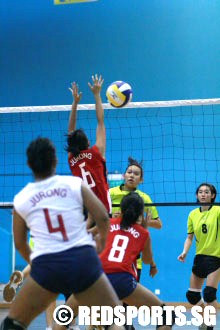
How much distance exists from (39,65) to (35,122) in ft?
3.29

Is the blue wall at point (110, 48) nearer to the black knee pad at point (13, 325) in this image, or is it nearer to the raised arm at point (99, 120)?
the raised arm at point (99, 120)

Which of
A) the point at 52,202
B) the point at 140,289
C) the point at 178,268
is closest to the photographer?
the point at 52,202

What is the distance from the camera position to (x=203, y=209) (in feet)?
24.5

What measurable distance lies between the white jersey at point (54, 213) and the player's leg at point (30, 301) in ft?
0.58

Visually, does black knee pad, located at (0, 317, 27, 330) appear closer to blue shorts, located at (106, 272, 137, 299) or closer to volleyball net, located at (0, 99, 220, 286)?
blue shorts, located at (106, 272, 137, 299)

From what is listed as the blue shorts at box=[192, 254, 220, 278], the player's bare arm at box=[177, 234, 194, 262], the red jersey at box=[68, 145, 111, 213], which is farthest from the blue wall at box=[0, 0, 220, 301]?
the red jersey at box=[68, 145, 111, 213]

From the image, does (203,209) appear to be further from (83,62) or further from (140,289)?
(83,62)

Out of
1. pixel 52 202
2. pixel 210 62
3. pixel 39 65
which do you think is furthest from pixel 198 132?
pixel 52 202

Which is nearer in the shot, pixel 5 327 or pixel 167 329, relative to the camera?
pixel 5 327

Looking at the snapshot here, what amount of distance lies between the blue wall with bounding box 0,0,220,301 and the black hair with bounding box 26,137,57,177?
6.63 metres

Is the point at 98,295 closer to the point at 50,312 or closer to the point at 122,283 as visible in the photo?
the point at 122,283

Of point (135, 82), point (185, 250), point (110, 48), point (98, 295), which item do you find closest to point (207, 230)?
point (185, 250)

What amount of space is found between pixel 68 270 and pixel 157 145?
283 inches

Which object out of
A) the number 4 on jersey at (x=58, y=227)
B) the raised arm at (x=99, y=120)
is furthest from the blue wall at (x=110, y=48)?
the number 4 on jersey at (x=58, y=227)
